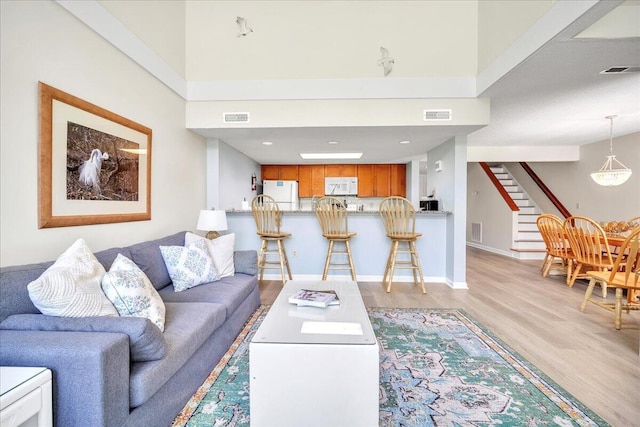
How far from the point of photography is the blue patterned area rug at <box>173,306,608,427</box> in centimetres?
150

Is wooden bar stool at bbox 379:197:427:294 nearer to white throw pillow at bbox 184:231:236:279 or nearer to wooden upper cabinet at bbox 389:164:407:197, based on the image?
white throw pillow at bbox 184:231:236:279

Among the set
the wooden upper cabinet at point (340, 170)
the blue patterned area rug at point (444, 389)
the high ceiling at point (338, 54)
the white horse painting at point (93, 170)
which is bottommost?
the blue patterned area rug at point (444, 389)

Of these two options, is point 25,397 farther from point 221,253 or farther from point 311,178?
point 311,178

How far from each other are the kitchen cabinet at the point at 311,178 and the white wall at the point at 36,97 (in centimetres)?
404

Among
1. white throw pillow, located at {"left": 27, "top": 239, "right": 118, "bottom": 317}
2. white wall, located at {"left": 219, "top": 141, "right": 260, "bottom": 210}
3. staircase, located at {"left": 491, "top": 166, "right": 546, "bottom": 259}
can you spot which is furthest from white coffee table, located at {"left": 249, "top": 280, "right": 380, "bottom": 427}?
staircase, located at {"left": 491, "top": 166, "right": 546, "bottom": 259}

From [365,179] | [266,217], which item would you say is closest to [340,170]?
[365,179]

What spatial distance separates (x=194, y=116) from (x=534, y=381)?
12.8ft

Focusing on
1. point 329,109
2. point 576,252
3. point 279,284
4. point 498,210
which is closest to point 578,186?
point 498,210

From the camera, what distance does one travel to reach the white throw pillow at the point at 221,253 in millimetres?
2717

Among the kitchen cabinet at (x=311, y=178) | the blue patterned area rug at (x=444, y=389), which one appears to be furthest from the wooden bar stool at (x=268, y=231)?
the kitchen cabinet at (x=311, y=178)

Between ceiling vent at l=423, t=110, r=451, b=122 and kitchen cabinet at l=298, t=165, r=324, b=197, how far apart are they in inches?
138

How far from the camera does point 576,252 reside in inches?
151

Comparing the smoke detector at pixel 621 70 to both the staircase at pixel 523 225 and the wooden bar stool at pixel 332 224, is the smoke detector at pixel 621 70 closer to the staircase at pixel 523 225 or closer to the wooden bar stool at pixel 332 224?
the wooden bar stool at pixel 332 224

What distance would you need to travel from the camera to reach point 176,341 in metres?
1.49
